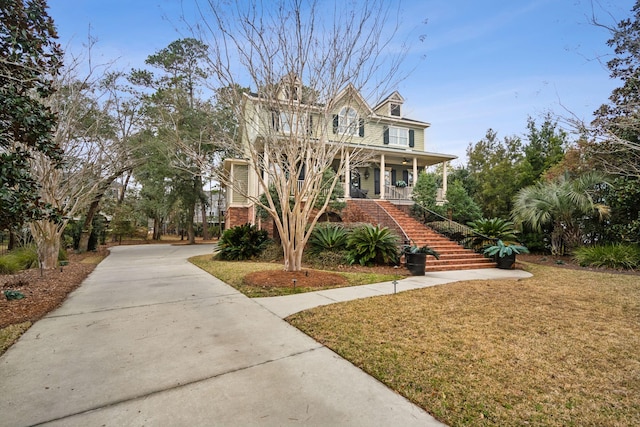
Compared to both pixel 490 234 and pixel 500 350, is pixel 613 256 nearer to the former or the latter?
pixel 490 234

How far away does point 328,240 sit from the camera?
31.9ft

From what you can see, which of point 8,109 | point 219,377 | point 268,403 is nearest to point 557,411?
point 268,403

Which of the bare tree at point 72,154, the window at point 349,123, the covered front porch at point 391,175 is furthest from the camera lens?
the covered front porch at point 391,175

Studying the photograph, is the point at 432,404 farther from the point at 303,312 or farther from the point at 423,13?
the point at 423,13

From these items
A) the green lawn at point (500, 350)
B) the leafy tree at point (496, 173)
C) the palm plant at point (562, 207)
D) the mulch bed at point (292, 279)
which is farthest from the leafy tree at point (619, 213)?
the mulch bed at point (292, 279)

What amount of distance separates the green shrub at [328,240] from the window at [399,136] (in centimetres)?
1209

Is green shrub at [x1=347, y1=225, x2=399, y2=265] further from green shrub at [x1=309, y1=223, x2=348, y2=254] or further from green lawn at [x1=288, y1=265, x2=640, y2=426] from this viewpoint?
green lawn at [x1=288, y1=265, x2=640, y2=426]

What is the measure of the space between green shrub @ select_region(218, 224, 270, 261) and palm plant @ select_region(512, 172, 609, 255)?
10.8 metres

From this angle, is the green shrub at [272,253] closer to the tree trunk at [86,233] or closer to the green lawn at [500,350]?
the green lawn at [500,350]

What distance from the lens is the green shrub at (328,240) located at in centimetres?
974

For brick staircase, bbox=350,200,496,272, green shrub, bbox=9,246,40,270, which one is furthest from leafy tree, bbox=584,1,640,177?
green shrub, bbox=9,246,40,270

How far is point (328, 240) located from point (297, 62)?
5.34 metres

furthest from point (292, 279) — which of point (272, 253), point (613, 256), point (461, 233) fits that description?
A: point (613, 256)

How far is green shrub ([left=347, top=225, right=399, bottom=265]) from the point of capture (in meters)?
8.92
